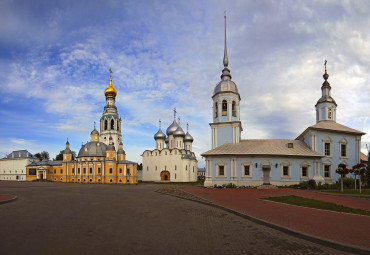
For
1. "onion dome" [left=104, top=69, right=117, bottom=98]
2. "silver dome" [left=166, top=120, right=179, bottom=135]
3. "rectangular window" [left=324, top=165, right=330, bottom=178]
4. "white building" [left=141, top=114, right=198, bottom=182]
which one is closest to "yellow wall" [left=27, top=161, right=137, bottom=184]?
"white building" [left=141, top=114, right=198, bottom=182]

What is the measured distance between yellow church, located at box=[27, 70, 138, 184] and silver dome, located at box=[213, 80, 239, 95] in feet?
86.0

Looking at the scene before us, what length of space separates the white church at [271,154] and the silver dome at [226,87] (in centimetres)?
12

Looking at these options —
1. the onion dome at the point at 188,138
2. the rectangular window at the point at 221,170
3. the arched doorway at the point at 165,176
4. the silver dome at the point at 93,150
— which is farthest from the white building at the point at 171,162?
the rectangular window at the point at 221,170

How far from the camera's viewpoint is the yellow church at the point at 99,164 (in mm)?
51188

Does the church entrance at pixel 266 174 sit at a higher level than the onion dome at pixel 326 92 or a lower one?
lower

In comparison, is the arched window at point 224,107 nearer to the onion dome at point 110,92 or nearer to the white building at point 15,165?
the onion dome at point 110,92

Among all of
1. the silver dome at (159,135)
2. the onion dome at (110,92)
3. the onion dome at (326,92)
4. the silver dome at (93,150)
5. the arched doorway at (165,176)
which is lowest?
the arched doorway at (165,176)

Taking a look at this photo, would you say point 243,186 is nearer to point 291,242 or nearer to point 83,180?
point 291,242

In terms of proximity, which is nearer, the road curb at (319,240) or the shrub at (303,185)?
the road curb at (319,240)

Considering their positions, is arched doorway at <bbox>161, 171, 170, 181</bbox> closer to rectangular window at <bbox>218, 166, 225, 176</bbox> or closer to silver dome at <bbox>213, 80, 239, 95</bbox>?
silver dome at <bbox>213, 80, 239, 95</bbox>

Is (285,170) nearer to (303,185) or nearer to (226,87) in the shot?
(303,185)

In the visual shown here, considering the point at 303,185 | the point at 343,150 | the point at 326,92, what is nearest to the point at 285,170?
the point at 303,185

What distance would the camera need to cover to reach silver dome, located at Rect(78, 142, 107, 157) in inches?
2117

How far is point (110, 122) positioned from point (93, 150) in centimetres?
1186
